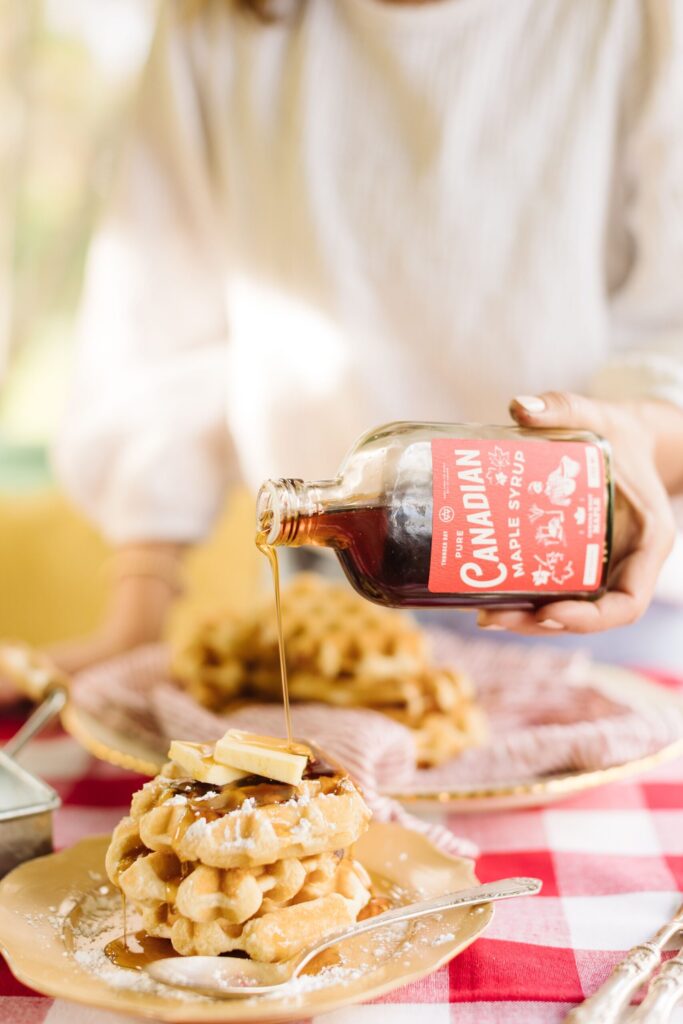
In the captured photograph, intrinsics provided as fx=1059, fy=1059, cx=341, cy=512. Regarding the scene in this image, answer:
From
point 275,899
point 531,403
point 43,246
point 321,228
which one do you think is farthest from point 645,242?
point 43,246

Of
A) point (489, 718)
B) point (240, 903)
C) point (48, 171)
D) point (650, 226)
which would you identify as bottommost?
point (489, 718)

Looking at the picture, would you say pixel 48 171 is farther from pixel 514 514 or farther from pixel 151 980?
pixel 151 980

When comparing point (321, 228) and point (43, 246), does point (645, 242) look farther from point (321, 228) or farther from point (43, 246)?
point (43, 246)

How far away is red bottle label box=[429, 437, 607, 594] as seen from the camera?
0.78 m

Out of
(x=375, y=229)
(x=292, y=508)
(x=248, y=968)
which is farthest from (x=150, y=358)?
(x=248, y=968)

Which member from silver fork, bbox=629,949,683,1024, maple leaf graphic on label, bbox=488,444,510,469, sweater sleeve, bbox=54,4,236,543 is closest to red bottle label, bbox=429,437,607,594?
maple leaf graphic on label, bbox=488,444,510,469

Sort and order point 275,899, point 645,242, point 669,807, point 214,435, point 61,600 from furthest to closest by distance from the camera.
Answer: point 61,600
point 214,435
point 645,242
point 669,807
point 275,899

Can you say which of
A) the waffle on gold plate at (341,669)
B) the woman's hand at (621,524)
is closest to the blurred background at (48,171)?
the waffle on gold plate at (341,669)

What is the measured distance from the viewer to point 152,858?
2.32ft

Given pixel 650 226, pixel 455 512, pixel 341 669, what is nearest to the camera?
pixel 455 512

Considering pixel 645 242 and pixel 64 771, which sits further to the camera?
pixel 645 242

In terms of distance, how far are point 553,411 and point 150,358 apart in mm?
957

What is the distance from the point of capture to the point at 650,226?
50.4 inches

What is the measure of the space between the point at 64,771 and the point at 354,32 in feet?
3.28
